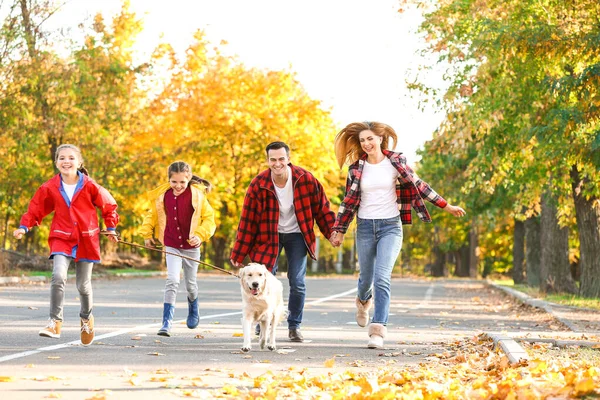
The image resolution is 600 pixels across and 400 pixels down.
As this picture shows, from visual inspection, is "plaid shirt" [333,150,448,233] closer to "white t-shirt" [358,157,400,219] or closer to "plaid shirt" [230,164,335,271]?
"white t-shirt" [358,157,400,219]

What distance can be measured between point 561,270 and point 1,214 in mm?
29548

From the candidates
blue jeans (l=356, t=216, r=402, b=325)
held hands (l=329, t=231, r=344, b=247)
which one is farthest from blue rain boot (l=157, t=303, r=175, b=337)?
blue jeans (l=356, t=216, r=402, b=325)

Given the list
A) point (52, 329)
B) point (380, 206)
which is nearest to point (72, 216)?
point (52, 329)

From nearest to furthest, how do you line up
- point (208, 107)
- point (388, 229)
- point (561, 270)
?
1. point (388, 229)
2. point (561, 270)
3. point (208, 107)

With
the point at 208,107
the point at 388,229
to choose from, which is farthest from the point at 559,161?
the point at 208,107

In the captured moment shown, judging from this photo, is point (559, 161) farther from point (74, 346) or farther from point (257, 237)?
point (74, 346)

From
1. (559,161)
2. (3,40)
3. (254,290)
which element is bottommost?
(254,290)

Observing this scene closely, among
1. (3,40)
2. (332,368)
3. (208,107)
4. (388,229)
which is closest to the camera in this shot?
(332,368)

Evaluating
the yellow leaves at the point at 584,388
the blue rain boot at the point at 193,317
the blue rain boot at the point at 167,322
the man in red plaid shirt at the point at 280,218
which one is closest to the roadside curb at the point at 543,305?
the man in red plaid shirt at the point at 280,218

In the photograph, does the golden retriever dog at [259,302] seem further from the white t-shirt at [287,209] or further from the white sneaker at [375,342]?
the white sneaker at [375,342]

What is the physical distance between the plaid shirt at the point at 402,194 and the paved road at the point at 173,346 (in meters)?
1.30

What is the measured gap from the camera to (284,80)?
45594 mm

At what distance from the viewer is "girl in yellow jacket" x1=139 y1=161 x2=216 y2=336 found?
37.7 ft

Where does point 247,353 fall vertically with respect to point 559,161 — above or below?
below
